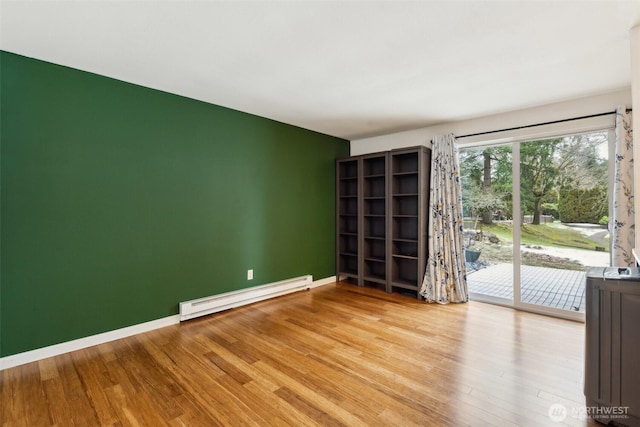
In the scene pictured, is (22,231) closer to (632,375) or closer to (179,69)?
(179,69)

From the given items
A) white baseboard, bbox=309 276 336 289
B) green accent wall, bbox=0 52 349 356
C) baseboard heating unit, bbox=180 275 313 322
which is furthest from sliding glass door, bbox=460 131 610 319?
green accent wall, bbox=0 52 349 356

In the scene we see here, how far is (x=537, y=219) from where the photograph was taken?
3.40 m

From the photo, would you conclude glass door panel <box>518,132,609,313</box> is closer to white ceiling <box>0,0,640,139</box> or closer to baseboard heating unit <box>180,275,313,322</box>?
white ceiling <box>0,0,640,139</box>

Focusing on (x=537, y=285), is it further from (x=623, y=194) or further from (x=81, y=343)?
(x=81, y=343)

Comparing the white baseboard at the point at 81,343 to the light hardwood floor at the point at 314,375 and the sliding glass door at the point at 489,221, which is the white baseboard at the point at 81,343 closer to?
the light hardwood floor at the point at 314,375

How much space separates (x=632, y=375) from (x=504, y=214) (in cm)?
230

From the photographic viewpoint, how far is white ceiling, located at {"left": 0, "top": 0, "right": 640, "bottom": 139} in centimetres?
172

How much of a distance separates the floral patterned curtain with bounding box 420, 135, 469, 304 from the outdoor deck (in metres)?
0.27

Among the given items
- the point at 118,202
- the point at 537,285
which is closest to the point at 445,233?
the point at 537,285

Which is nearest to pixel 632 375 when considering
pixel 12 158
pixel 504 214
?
pixel 504 214

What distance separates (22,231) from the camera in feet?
7.26

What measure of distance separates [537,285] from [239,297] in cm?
346

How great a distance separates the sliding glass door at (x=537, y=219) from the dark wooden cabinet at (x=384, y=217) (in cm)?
64

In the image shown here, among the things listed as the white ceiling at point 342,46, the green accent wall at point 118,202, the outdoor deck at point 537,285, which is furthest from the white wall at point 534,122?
the green accent wall at point 118,202
